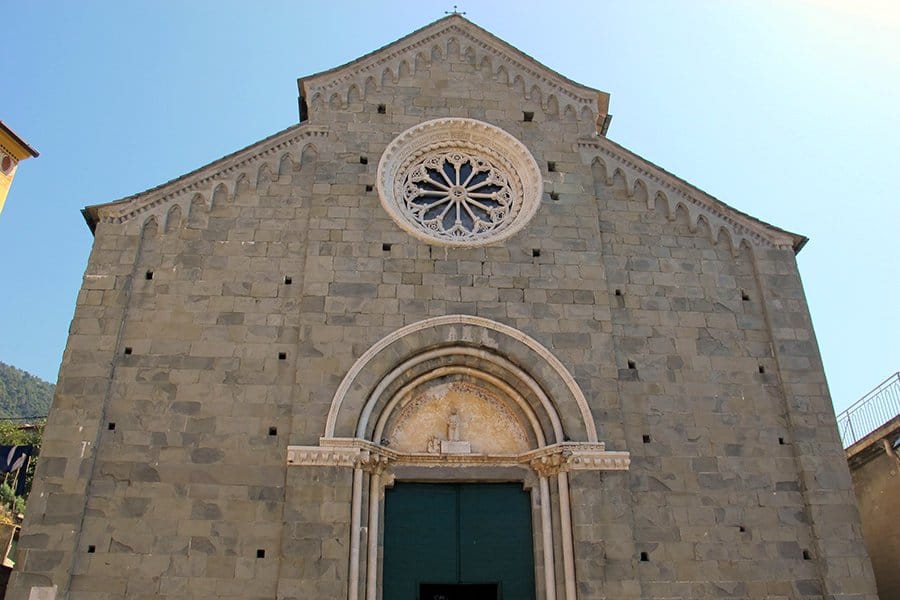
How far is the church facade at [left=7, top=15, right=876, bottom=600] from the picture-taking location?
32.1ft

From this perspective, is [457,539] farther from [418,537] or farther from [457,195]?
[457,195]

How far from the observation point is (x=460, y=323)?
36.7 ft

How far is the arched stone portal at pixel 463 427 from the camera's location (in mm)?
10047

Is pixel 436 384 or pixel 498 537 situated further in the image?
pixel 436 384

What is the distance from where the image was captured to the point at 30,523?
959 cm

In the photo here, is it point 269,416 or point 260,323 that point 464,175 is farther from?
point 269,416

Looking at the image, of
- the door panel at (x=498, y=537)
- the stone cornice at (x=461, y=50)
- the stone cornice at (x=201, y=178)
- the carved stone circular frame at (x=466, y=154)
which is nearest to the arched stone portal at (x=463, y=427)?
the door panel at (x=498, y=537)

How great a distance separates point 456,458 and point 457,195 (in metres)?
4.38

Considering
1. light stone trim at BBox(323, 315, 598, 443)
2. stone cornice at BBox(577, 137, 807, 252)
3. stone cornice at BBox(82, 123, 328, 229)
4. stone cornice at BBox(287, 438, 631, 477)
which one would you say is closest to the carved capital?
→ stone cornice at BBox(287, 438, 631, 477)

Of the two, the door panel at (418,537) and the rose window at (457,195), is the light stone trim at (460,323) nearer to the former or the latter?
the door panel at (418,537)

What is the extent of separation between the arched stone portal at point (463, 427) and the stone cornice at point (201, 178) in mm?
3974

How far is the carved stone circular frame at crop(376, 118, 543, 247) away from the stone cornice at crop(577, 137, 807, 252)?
1.14 m

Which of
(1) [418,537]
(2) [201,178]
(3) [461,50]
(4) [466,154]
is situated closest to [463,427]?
(1) [418,537]

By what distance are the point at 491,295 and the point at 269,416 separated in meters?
3.65
